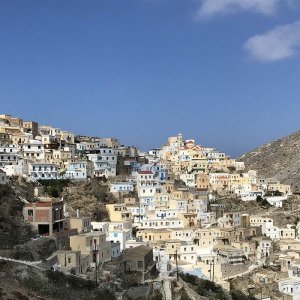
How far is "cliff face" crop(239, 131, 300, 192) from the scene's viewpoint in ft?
281

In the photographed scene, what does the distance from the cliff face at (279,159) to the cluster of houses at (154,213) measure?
13.2m

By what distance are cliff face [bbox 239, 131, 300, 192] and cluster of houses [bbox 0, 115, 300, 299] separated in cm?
1320

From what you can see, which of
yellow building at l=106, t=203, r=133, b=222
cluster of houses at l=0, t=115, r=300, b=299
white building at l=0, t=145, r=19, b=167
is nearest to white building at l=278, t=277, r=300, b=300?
cluster of houses at l=0, t=115, r=300, b=299

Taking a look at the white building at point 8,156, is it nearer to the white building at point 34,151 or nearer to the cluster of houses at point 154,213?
the cluster of houses at point 154,213

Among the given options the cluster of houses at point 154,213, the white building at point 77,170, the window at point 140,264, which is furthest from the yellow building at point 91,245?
the white building at point 77,170

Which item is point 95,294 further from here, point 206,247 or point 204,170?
point 204,170

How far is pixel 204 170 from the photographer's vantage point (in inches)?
2790

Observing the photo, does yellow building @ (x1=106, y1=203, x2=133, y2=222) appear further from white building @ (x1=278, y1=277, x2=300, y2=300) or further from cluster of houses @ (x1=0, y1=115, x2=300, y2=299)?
white building @ (x1=278, y1=277, x2=300, y2=300)

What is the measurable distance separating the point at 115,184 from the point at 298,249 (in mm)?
17300

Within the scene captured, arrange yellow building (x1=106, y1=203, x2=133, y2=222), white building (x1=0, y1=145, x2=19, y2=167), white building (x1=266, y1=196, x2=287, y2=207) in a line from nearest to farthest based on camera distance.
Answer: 1. yellow building (x1=106, y1=203, x2=133, y2=222)
2. white building (x1=0, y1=145, x2=19, y2=167)
3. white building (x1=266, y1=196, x2=287, y2=207)

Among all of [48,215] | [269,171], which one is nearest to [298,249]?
[48,215]

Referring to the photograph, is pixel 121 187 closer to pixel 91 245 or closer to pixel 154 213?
pixel 154 213

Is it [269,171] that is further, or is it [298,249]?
[269,171]

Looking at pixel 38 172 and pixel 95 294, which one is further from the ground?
pixel 38 172
